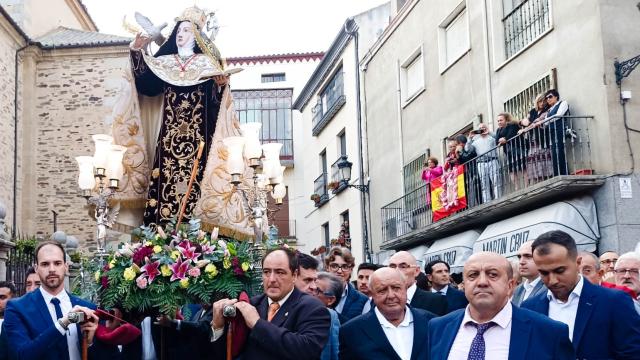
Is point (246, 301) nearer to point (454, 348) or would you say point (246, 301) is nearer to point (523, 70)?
point (454, 348)

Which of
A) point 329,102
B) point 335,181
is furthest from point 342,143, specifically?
point 329,102

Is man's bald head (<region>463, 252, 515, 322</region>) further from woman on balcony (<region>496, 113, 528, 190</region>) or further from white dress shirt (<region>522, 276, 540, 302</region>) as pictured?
woman on balcony (<region>496, 113, 528, 190</region>)

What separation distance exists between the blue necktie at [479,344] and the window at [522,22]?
10.3 meters

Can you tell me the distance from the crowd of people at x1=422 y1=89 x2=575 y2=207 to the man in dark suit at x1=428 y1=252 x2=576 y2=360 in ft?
27.3

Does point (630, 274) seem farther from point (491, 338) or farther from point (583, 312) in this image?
point (491, 338)

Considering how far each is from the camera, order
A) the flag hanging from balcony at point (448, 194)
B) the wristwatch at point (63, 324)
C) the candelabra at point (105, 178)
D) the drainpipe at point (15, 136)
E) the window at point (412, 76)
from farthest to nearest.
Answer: the drainpipe at point (15, 136) < the window at point (412, 76) < the flag hanging from balcony at point (448, 194) < the candelabra at point (105, 178) < the wristwatch at point (63, 324)

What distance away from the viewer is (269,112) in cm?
3250

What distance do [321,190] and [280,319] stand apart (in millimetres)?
22809

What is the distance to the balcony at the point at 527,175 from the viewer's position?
11781mm

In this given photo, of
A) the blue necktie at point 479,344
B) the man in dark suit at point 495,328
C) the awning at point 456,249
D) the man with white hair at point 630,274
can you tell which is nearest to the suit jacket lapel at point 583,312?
the man in dark suit at point 495,328

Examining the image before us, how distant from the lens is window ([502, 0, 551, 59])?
13328 mm

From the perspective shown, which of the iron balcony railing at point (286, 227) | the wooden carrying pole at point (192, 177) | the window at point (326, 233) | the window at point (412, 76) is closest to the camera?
the wooden carrying pole at point (192, 177)

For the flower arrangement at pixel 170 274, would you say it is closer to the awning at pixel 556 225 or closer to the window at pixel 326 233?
the awning at pixel 556 225

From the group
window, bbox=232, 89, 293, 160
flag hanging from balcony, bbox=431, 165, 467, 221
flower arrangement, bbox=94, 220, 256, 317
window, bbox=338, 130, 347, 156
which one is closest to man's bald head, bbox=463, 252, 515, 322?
flower arrangement, bbox=94, 220, 256, 317
